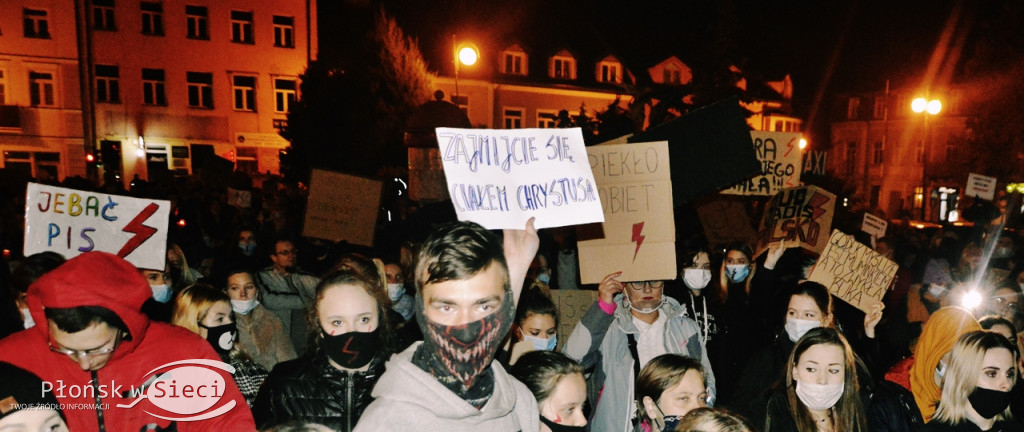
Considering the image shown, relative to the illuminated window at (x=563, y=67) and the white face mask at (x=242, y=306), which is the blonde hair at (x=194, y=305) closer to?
the white face mask at (x=242, y=306)

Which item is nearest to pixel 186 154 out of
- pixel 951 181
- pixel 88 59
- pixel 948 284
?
pixel 88 59

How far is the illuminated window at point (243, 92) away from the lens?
104ft

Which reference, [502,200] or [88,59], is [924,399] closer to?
[502,200]

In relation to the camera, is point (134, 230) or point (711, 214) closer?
point (134, 230)

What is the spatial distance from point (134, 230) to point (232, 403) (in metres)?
2.70

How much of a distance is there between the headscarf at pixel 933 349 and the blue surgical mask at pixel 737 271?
2.25m

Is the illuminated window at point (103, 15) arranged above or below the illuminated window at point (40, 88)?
above

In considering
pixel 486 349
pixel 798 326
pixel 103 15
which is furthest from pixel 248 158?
pixel 486 349

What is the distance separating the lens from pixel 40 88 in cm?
2859

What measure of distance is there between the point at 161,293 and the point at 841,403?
4508mm

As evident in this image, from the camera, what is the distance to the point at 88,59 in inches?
1160

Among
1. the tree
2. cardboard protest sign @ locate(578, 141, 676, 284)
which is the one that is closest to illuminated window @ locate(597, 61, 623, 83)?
the tree

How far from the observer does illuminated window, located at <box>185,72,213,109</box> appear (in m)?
31.2

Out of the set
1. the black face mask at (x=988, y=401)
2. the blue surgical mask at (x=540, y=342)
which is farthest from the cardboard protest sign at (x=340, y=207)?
the black face mask at (x=988, y=401)
